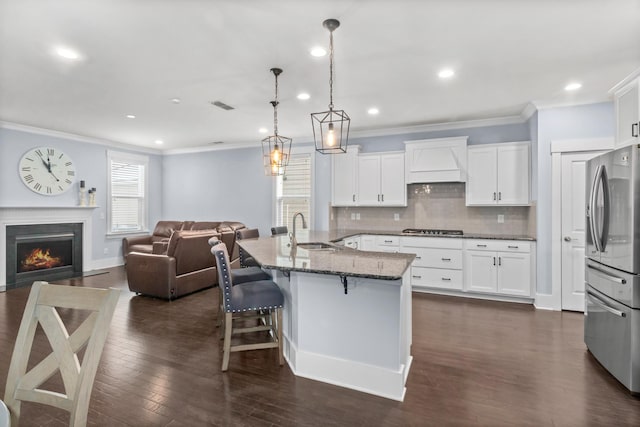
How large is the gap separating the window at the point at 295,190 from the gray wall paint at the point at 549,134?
12.2ft

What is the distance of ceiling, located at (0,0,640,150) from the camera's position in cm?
238

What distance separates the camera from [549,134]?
14.0ft

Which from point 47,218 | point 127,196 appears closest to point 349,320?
point 47,218

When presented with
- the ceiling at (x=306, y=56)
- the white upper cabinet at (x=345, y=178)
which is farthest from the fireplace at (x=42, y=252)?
the white upper cabinet at (x=345, y=178)

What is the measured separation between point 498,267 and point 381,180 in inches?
85.1

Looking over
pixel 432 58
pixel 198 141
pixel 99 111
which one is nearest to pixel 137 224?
pixel 198 141

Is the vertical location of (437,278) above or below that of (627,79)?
below

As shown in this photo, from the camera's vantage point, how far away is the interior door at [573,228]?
4121 mm

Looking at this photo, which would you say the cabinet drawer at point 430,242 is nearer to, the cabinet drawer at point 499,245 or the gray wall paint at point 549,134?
the cabinet drawer at point 499,245

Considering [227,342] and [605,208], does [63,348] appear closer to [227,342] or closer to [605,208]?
[227,342]

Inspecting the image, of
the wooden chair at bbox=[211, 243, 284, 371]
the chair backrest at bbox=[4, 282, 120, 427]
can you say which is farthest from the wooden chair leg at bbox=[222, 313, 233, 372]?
the chair backrest at bbox=[4, 282, 120, 427]

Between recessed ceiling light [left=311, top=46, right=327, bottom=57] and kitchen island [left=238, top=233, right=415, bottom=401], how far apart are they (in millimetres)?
1798

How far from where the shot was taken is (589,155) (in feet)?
13.4

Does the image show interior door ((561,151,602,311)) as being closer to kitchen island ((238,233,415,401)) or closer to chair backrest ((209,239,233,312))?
kitchen island ((238,233,415,401))
